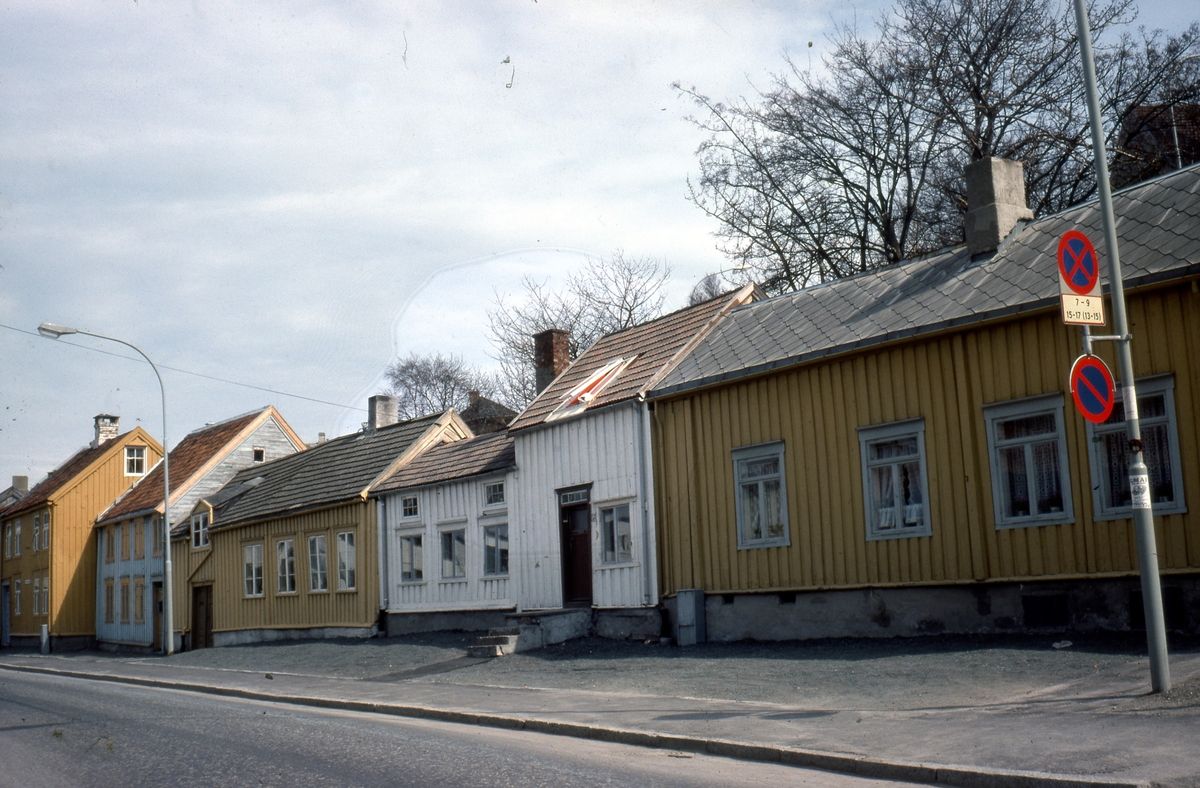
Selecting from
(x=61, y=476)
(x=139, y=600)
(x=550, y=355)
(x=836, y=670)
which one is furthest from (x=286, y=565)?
(x=61, y=476)

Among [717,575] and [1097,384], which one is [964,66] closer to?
[717,575]

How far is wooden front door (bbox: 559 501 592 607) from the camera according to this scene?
22.4m

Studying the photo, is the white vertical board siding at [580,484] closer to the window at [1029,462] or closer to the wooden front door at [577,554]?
the wooden front door at [577,554]

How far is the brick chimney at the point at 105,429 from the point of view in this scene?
2361 inches

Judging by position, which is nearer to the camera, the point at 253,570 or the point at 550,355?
the point at 550,355

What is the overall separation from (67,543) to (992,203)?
152 feet

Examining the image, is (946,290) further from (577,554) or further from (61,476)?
(61,476)

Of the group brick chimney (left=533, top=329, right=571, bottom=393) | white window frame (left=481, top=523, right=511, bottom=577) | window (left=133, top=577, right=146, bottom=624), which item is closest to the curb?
white window frame (left=481, top=523, right=511, bottom=577)

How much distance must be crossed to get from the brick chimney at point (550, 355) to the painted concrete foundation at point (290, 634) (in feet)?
26.1

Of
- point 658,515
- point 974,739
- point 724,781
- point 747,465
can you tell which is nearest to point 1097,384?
point 974,739

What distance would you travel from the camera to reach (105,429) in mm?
60406

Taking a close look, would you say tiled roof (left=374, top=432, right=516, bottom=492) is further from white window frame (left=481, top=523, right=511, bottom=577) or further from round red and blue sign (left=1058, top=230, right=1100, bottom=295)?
round red and blue sign (left=1058, top=230, right=1100, bottom=295)

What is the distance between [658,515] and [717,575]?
1851mm

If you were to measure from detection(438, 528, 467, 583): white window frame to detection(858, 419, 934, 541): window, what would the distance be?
40.1 ft
